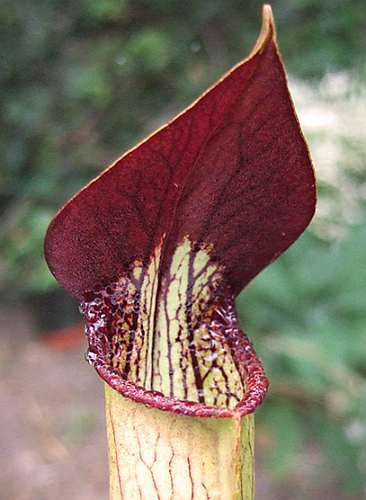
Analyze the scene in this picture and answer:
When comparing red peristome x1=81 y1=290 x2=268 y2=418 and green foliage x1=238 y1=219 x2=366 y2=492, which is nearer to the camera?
red peristome x1=81 y1=290 x2=268 y2=418

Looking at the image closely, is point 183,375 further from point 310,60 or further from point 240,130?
point 310,60

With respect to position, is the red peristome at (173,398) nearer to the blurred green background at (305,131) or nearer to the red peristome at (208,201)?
the red peristome at (208,201)

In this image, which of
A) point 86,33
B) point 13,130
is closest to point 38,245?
point 13,130

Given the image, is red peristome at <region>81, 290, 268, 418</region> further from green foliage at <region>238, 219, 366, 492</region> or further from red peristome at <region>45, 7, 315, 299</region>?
green foliage at <region>238, 219, 366, 492</region>

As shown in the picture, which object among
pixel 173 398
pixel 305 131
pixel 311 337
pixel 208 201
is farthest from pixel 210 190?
pixel 305 131

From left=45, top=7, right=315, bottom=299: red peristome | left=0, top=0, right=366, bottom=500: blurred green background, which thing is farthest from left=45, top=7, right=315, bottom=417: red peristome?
left=0, top=0, right=366, bottom=500: blurred green background

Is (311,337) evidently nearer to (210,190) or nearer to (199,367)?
(199,367)

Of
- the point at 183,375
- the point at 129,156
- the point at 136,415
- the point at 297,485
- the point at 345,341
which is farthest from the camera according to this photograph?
the point at 297,485

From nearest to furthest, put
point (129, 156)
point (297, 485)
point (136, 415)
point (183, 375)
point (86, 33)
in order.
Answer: point (129, 156)
point (136, 415)
point (183, 375)
point (86, 33)
point (297, 485)
